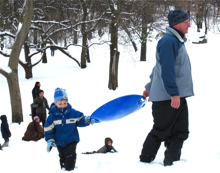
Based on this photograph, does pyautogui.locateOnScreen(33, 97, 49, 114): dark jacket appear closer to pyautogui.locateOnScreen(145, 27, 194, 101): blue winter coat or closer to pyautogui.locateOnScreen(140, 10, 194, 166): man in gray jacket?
pyautogui.locateOnScreen(140, 10, 194, 166): man in gray jacket

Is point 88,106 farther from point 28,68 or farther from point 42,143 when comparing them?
point 28,68

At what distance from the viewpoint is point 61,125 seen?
3.31 metres

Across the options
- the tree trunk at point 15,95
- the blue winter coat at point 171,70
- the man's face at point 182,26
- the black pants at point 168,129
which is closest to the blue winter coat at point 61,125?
the black pants at point 168,129

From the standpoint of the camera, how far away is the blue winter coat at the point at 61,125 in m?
3.31

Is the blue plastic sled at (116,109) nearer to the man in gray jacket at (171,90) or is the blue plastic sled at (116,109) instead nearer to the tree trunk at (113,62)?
the man in gray jacket at (171,90)

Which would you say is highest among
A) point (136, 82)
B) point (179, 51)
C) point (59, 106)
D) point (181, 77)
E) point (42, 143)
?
point (179, 51)

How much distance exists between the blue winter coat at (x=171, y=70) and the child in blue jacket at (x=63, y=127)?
1.13m

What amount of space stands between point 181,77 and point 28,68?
51.4 feet

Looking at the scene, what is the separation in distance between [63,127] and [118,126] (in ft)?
16.9

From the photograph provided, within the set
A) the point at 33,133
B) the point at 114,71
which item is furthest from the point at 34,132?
the point at 114,71

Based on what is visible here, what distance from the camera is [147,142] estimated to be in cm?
287

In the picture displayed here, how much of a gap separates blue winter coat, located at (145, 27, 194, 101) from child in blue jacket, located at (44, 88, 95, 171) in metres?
1.13

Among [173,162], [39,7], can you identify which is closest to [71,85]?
[39,7]

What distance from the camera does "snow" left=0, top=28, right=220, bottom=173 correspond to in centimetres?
306
